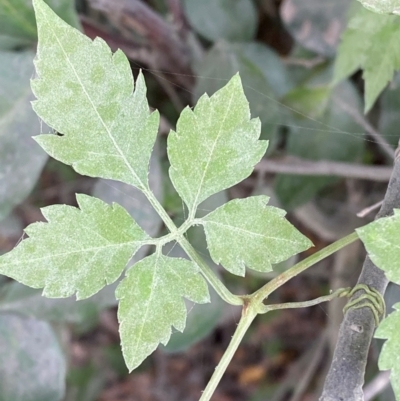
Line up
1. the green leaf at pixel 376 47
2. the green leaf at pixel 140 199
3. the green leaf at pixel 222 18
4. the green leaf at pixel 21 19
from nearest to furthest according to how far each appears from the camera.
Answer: the green leaf at pixel 376 47 < the green leaf at pixel 21 19 < the green leaf at pixel 140 199 < the green leaf at pixel 222 18

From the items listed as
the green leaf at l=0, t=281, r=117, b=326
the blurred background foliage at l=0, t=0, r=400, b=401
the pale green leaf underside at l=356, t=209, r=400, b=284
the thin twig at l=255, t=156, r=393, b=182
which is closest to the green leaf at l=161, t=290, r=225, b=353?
the blurred background foliage at l=0, t=0, r=400, b=401

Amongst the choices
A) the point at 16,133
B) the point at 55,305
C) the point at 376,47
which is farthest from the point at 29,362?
the point at 376,47

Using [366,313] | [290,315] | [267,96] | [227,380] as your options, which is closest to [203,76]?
[267,96]

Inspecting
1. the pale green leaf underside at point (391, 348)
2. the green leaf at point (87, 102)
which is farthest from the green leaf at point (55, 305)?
the pale green leaf underside at point (391, 348)

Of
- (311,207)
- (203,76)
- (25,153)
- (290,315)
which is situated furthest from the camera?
(290,315)

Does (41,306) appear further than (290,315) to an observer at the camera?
No

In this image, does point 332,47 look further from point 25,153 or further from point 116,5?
point 25,153

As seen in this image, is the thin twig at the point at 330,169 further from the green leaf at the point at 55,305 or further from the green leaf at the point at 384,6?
the green leaf at the point at 384,6

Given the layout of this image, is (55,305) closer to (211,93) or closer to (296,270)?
(211,93)
